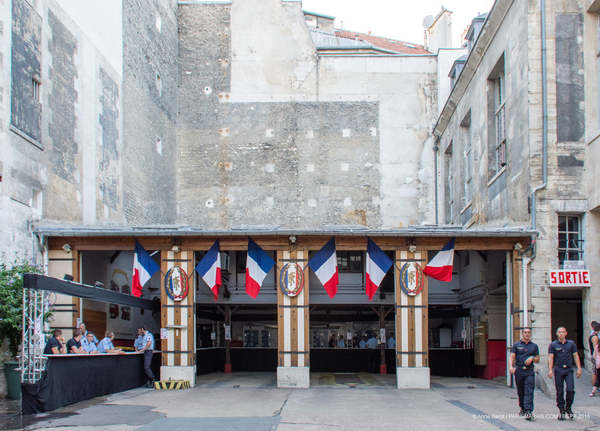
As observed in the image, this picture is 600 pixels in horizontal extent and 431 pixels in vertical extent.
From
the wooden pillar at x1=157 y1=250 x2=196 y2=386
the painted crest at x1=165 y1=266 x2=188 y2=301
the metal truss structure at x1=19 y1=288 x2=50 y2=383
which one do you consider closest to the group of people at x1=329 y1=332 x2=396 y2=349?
the wooden pillar at x1=157 y1=250 x2=196 y2=386

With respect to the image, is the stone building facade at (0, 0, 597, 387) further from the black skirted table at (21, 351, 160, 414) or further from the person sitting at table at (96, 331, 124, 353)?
the person sitting at table at (96, 331, 124, 353)

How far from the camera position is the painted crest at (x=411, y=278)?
656 inches

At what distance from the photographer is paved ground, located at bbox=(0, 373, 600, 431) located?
33.3ft

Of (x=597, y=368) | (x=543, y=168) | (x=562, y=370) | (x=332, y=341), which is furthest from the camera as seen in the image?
(x=332, y=341)

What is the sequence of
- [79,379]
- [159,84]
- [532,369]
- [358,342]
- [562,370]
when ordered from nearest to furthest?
[532,369] < [562,370] < [79,379] < [358,342] < [159,84]

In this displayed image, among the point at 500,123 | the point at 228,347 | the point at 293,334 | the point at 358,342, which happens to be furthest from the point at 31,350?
the point at 358,342

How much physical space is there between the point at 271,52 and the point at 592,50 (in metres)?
17.1

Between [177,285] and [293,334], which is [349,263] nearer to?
[293,334]

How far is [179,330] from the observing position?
54.7 feet

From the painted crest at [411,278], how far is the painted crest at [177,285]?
5.60 meters

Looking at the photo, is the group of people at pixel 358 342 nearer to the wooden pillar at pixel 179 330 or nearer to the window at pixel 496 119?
the window at pixel 496 119

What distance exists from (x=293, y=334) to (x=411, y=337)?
9.89 ft

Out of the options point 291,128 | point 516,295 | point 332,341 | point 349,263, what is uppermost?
point 291,128

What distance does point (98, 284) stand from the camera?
1834cm
